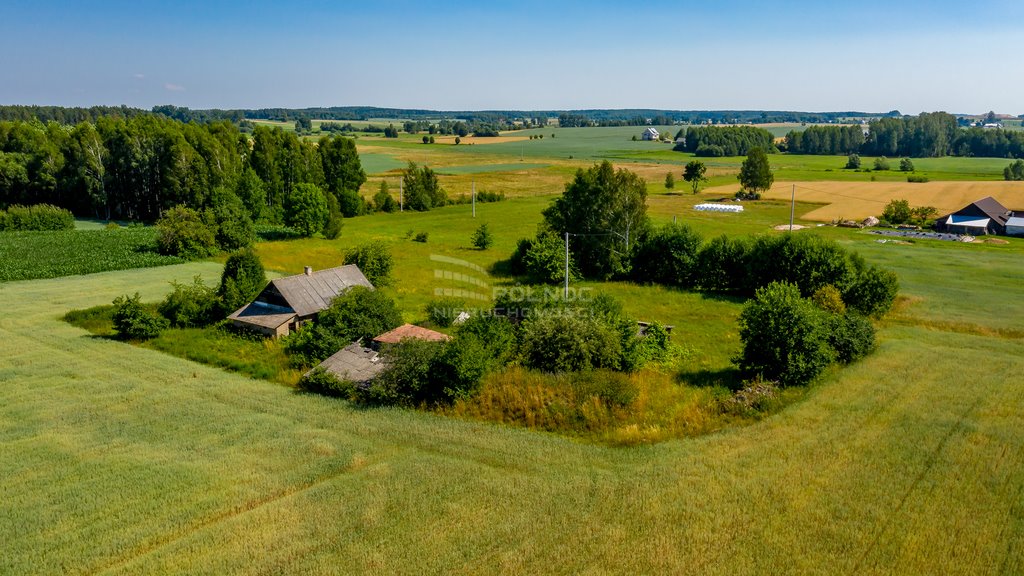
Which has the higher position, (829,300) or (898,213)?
(898,213)

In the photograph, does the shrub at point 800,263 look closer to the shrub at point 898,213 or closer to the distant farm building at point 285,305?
the distant farm building at point 285,305

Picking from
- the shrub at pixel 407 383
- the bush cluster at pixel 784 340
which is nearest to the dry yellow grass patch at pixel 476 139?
the bush cluster at pixel 784 340

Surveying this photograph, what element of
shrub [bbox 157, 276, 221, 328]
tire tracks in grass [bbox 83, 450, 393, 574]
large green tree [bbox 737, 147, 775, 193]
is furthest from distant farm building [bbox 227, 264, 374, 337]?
large green tree [bbox 737, 147, 775, 193]

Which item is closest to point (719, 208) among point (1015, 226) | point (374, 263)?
point (1015, 226)

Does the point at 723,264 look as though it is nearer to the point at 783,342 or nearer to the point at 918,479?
the point at 783,342

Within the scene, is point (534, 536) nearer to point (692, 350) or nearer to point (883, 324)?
point (692, 350)

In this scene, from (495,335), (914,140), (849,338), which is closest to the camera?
(495,335)

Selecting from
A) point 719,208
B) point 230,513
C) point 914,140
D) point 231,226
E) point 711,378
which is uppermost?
point 914,140
